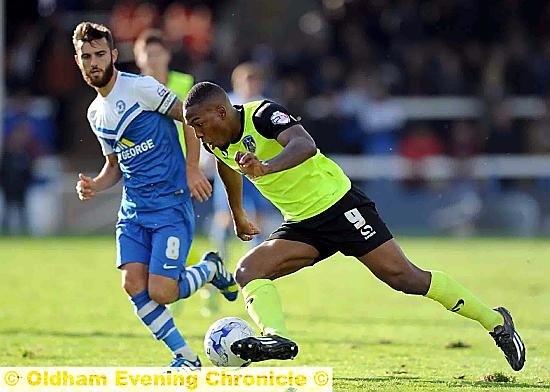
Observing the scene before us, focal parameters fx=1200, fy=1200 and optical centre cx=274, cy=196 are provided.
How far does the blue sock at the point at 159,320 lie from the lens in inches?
310

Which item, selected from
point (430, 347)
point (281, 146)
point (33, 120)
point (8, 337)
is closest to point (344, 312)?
point (430, 347)

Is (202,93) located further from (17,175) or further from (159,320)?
(17,175)

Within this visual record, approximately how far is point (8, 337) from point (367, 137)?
1299 cm

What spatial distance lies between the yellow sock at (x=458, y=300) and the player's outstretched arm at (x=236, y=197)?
1.24 meters

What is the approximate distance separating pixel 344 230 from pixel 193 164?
1284mm

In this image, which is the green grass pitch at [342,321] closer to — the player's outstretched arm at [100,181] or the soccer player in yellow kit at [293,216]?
the soccer player in yellow kit at [293,216]

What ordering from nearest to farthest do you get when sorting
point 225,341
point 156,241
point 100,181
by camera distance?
point 225,341 → point 156,241 → point 100,181

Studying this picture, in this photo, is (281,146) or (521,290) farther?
(521,290)

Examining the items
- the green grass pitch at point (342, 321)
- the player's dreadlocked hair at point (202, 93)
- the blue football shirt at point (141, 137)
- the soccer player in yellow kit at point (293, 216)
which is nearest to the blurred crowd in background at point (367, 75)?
the green grass pitch at point (342, 321)

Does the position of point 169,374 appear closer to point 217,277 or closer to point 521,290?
point 217,277

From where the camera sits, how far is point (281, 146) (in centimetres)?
720

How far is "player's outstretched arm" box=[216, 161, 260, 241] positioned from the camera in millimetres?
7803

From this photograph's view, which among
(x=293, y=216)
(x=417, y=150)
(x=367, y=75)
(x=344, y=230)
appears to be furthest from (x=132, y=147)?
(x=367, y=75)

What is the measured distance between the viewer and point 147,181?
812 cm
